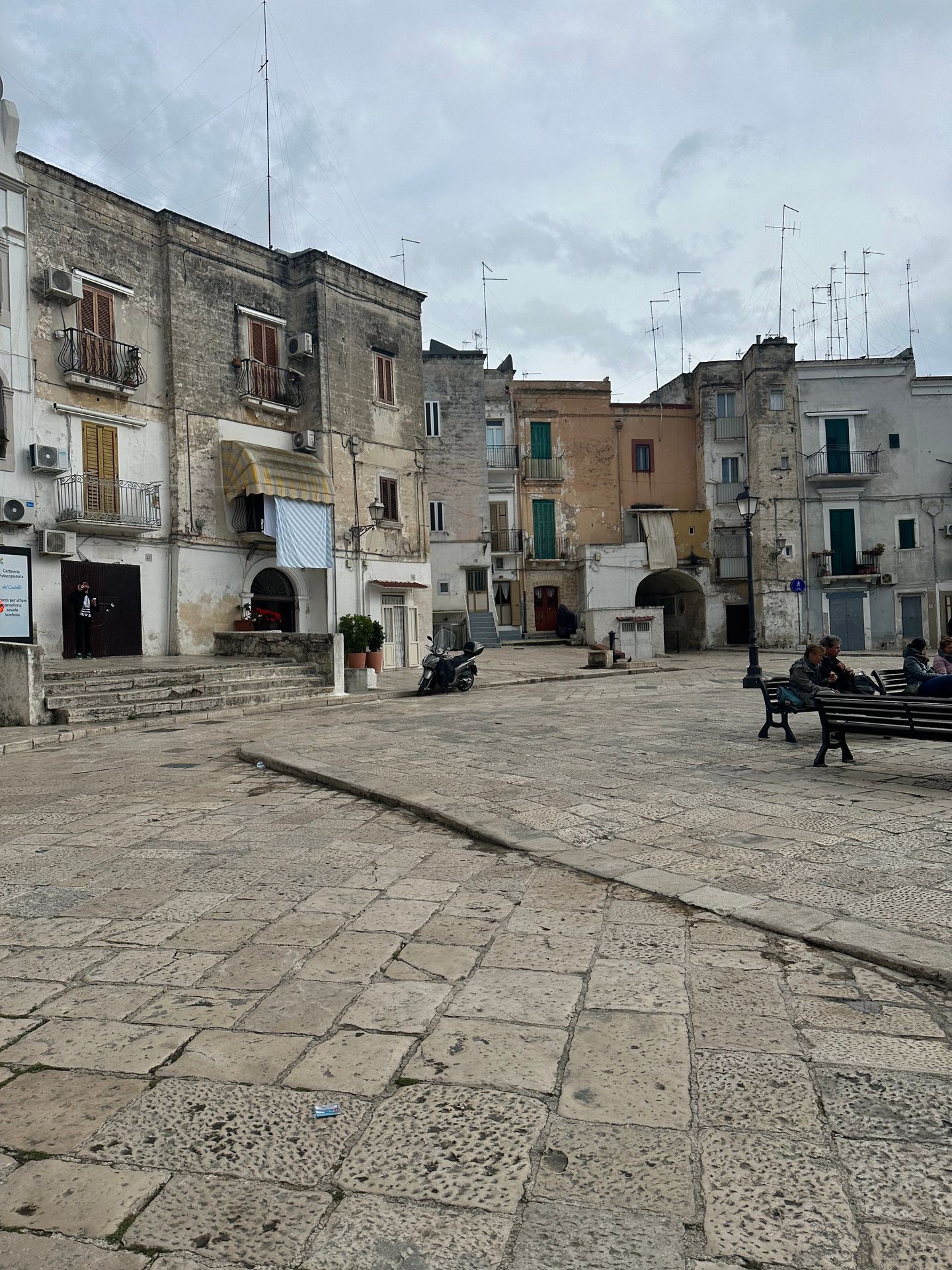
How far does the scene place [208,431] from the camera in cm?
2106

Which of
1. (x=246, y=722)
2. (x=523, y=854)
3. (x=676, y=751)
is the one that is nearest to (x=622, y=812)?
(x=523, y=854)

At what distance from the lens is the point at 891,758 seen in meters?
7.42

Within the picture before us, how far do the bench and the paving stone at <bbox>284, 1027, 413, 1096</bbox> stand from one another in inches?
199

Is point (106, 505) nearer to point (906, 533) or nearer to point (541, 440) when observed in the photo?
point (541, 440)

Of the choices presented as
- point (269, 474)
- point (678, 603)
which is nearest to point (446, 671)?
point (269, 474)

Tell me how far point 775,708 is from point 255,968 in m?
6.47

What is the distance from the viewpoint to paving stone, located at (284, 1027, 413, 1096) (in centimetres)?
248

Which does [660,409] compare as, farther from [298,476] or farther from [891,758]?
[891,758]

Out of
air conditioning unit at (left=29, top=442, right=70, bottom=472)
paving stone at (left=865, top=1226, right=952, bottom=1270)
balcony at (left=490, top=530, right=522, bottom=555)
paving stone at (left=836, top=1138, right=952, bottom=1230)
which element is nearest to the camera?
paving stone at (left=865, top=1226, right=952, bottom=1270)

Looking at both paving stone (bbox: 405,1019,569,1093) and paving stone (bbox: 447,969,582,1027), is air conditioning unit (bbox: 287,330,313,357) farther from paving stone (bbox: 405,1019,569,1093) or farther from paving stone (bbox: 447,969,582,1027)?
paving stone (bbox: 405,1019,569,1093)

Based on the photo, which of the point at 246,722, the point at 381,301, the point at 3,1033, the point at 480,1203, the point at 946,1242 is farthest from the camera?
the point at 381,301

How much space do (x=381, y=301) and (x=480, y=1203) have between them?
25.9 meters

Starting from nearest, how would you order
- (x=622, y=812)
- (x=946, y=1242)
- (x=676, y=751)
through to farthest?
1. (x=946, y=1242)
2. (x=622, y=812)
3. (x=676, y=751)

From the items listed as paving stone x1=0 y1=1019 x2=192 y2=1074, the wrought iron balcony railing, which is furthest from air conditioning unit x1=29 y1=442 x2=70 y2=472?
paving stone x1=0 y1=1019 x2=192 y2=1074
